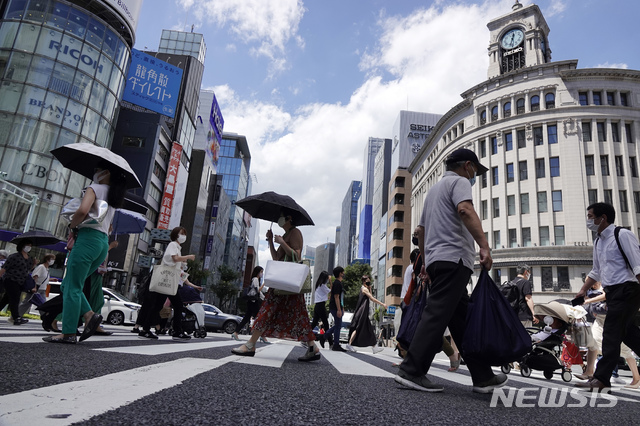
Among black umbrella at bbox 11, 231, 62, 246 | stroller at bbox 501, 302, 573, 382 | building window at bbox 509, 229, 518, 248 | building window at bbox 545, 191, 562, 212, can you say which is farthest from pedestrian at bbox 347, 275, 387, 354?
building window at bbox 545, 191, 562, 212

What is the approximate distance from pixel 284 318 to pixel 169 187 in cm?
4122

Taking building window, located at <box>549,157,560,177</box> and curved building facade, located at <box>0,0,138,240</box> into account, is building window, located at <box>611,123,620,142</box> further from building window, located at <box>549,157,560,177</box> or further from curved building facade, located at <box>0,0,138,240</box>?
curved building facade, located at <box>0,0,138,240</box>

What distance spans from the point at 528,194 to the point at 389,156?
5179cm

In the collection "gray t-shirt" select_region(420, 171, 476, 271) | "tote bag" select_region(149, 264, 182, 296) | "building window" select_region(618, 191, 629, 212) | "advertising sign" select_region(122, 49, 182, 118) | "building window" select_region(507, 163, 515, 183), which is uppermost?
"advertising sign" select_region(122, 49, 182, 118)

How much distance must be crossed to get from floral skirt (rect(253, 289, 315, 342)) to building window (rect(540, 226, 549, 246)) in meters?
34.9

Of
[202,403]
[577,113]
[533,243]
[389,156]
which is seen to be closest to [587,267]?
[533,243]

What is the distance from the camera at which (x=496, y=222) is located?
37.5 metres

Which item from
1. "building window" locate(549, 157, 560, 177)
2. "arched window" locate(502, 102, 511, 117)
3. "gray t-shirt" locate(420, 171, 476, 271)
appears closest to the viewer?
"gray t-shirt" locate(420, 171, 476, 271)

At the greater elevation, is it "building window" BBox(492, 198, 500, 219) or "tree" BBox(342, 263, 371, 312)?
"building window" BBox(492, 198, 500, 219)

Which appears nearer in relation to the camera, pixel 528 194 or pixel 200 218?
pixel 528 194

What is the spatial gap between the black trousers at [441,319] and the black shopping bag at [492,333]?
0.42 ft

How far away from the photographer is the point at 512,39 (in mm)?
45219

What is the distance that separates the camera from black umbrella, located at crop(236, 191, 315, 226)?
16.1 feet

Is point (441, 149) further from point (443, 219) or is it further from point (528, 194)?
point (443, 219)
